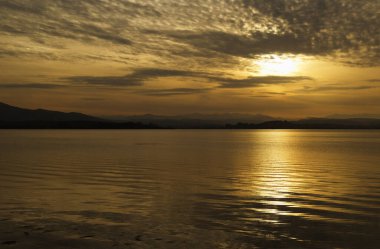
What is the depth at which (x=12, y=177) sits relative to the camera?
130 ft

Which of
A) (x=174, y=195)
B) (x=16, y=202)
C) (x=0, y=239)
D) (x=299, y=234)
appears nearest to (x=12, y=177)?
(x=16, y=202)

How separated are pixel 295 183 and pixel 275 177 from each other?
16.0ft

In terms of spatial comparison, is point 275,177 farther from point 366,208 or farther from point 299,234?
point 299,234

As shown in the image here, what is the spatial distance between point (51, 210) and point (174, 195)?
29.3 ft

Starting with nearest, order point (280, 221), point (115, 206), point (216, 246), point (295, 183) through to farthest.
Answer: point (216, 246) < point (280, 221) < point (115, 206) < point (295, 183)

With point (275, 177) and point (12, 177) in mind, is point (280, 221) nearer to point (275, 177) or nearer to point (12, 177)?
point (275, 177)

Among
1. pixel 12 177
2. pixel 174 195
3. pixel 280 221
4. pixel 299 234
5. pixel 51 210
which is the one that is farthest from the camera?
pixel 12 177

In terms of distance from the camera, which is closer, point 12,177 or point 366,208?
point 366,208

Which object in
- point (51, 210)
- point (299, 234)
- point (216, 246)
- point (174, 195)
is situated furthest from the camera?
point (174, 195)

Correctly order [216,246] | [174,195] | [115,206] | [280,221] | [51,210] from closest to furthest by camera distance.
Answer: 1. [216,246]
2. [280,221]
3. [51,210]
4. [115,206]
5. [174,195]

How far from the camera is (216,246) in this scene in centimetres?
1609

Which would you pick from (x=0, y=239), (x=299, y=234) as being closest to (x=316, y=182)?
(x=299, y=234)

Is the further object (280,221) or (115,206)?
(115,206)

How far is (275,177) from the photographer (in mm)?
41281
